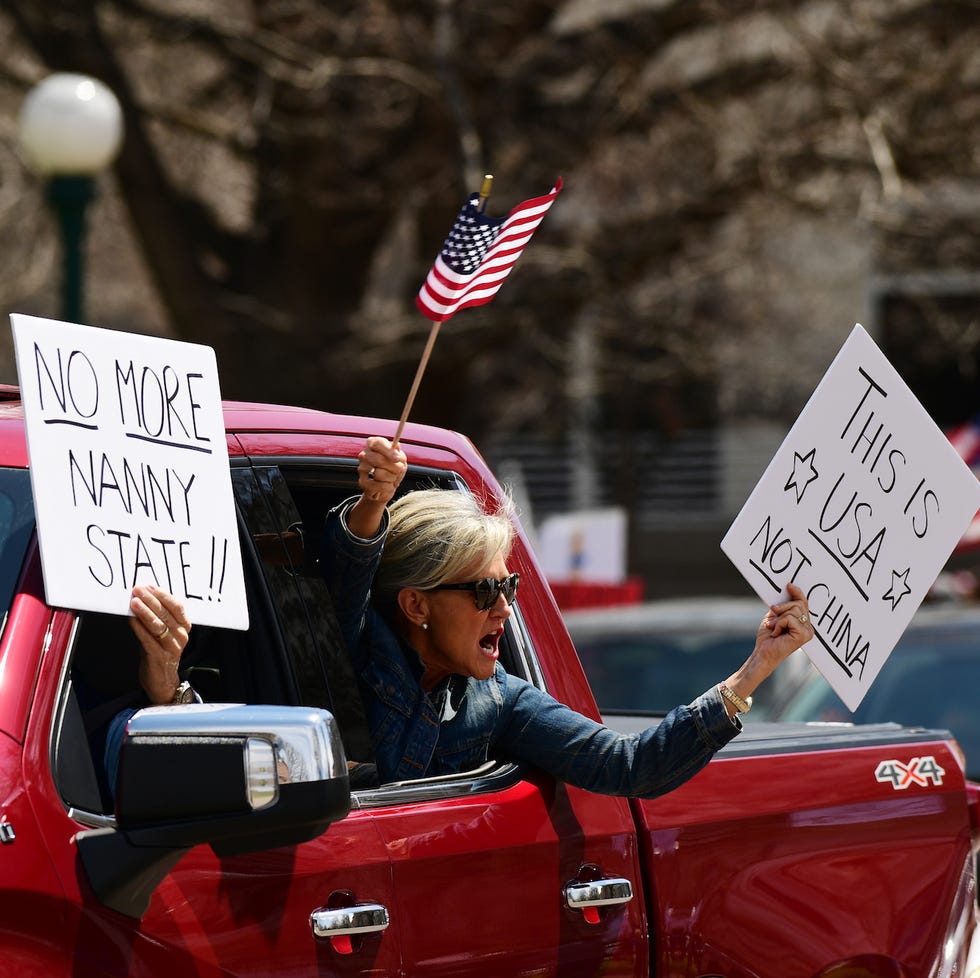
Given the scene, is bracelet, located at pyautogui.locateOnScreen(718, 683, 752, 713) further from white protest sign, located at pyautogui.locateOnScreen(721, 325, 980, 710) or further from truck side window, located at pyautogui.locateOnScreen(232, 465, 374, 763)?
truck side window, located at pyautogui.locateOnScreen(232, 465, 374, 763)

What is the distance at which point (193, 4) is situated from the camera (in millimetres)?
13336

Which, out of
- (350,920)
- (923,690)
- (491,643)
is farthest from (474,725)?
(923,690)

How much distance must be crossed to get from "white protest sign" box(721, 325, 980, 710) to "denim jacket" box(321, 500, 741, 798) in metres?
0.43

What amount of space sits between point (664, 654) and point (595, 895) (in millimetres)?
5154

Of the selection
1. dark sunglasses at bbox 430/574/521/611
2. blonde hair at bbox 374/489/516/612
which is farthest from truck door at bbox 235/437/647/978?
dark sunglasses at bbox 430/574/521/611

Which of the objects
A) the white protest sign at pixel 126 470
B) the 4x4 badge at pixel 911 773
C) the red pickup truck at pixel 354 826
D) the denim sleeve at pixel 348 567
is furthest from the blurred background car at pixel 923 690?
the white protest sign at pixel 126 470

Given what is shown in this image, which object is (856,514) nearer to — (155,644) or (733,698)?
(733,698)

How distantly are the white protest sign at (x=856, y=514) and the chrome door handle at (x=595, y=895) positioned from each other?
62 centimetres

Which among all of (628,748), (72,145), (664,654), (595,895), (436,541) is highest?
(72,145)

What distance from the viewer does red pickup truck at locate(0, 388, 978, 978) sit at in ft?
7.73

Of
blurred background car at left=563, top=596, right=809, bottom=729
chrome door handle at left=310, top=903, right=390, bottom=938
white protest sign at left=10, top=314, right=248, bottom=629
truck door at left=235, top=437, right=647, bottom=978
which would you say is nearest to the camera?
white protest sign at left=10, top=314, right=248, bottom=629

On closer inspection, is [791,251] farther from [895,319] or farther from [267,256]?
[267,256]

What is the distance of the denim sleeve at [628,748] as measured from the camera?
323 centimetres

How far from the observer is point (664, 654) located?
8352 millimetres
